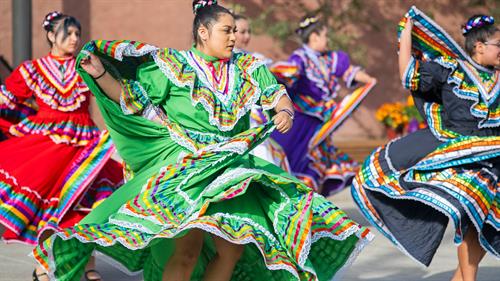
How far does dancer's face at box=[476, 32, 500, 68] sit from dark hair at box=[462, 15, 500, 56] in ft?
0.07

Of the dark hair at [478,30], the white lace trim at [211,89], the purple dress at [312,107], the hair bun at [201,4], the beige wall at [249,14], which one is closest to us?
the white lace trim at [211,89]

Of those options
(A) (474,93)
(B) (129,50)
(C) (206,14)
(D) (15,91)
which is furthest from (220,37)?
(D) (15,91)

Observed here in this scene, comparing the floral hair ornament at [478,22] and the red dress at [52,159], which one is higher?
the floral hair ornament at [478,22]

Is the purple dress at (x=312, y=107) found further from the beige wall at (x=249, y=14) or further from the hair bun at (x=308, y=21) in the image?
the beige wall at (x=249, y=14)

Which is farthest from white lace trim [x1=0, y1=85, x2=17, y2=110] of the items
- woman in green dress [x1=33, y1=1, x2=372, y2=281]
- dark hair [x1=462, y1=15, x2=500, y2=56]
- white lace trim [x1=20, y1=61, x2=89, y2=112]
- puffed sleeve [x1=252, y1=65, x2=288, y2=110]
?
dark hair [x1=462, y1=15, x2=500, y2=56]

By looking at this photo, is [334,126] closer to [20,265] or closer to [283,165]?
[283,165]

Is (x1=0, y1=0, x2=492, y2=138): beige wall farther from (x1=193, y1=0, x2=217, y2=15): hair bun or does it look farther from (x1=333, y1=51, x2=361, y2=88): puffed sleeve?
(x1=193, y1=0, x2=217, y2=15): hair bun

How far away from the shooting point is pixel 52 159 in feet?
21.3

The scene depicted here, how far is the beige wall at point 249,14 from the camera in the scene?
12.8 m

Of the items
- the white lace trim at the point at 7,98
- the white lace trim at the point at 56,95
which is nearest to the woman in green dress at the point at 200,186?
the white lace trim at the point at 56,95

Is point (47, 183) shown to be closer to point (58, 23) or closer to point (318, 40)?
point (58, 23)

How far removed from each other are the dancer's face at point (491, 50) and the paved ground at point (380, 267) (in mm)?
1306

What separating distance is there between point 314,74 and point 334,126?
0.42m

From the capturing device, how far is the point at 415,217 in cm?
608
